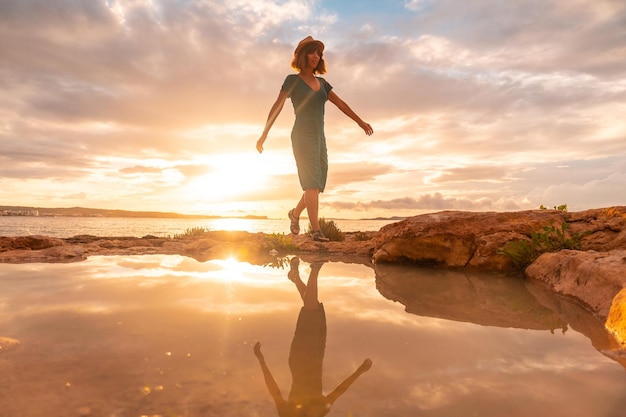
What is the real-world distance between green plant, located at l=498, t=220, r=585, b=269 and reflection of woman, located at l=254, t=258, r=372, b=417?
303 cm

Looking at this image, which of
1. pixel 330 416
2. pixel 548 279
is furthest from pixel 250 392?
pixel 548 279

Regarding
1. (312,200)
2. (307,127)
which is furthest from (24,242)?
(307,127)

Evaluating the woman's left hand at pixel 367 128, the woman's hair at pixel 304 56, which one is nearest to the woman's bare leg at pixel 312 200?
the woman's left hand at pixel 367 128

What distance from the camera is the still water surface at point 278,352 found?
123 cm

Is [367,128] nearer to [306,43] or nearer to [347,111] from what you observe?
[347,111]

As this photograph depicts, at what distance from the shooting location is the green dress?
637cm

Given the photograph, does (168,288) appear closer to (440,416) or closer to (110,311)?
(110,311)

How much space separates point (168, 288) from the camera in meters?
3.01

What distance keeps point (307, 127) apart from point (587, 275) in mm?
4502

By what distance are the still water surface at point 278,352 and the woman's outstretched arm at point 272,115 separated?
3.69 meters

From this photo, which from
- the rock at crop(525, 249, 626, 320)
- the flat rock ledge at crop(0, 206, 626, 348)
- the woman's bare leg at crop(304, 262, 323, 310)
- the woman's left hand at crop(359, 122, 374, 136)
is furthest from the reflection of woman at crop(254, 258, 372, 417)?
the woman's left hand at crop(359, 122, 374, 136)

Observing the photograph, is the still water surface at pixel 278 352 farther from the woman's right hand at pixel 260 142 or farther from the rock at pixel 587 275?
the woman's right hand at pixel 260 142

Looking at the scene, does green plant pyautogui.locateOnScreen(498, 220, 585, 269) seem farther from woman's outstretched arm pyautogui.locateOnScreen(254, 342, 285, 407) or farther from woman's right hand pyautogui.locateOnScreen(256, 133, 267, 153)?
woman's right hand pyautogui.locateOnScreen(256, 133, 267, 153)

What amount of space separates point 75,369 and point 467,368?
59.0 inches
